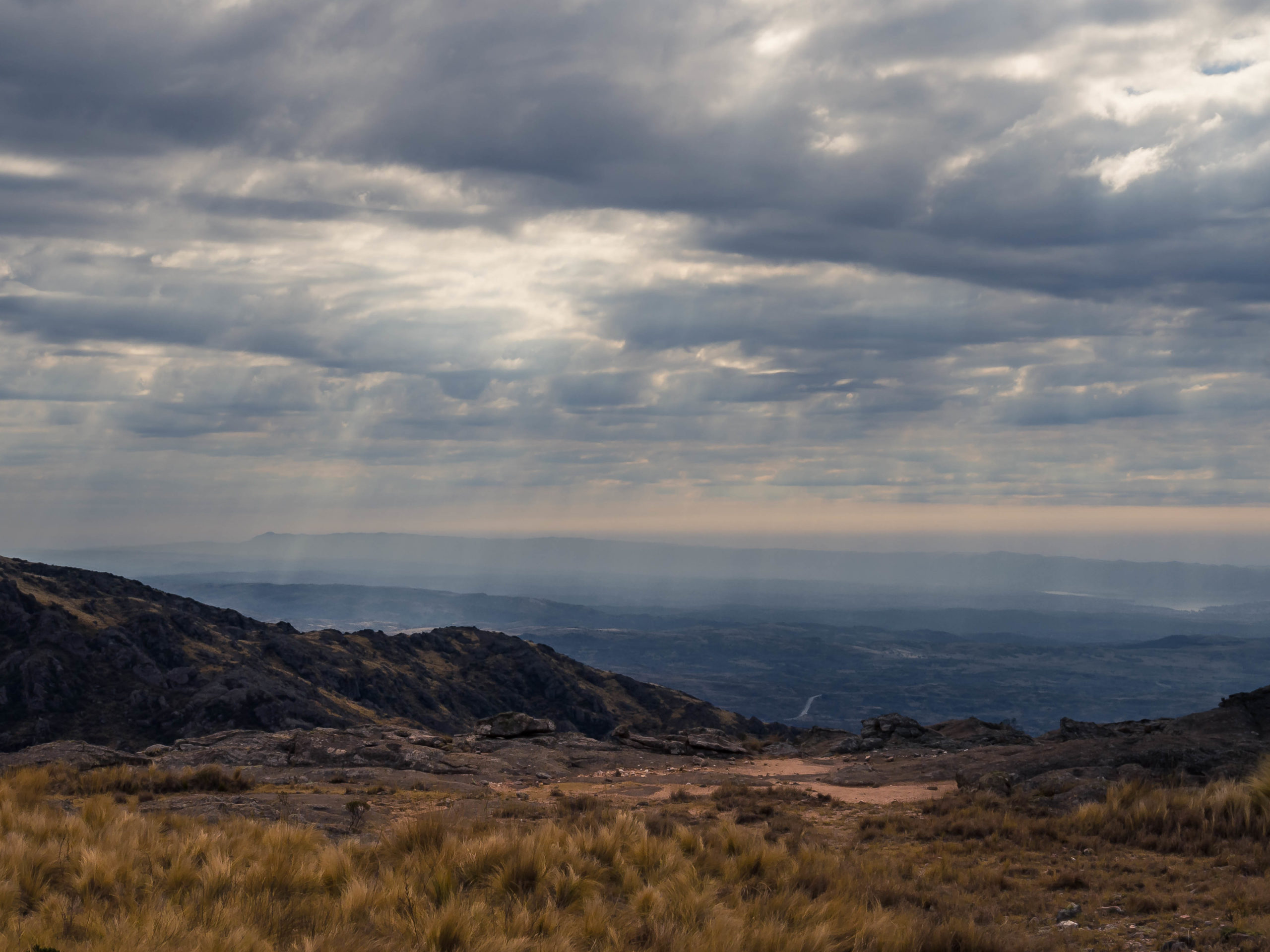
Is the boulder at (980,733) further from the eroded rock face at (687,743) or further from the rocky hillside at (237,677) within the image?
the rocky hillside at (237,677)

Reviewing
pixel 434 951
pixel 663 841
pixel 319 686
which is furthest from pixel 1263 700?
pixel 319 686

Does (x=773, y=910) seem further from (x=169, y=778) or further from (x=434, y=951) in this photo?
(x=169, y=778)

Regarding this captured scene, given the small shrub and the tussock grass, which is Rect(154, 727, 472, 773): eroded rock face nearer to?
the small shrub

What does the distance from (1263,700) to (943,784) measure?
13.7m

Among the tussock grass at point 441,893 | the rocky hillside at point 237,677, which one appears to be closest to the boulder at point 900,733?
the rocky hillside at point 237,677

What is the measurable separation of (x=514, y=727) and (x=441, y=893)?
30257 mm

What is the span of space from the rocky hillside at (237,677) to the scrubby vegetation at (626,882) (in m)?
30.6

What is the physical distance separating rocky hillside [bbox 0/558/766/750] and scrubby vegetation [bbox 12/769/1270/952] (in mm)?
30637

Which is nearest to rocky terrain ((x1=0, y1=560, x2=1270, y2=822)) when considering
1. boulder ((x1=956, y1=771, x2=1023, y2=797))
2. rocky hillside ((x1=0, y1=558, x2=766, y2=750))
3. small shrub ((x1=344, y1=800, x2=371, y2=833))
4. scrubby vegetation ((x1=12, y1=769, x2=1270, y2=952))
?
boulder ((x1=956, y1=771, x2=1023, y2=797))

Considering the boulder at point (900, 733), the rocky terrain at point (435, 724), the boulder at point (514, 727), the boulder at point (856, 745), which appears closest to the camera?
the rocky terrain at point (435, 724)

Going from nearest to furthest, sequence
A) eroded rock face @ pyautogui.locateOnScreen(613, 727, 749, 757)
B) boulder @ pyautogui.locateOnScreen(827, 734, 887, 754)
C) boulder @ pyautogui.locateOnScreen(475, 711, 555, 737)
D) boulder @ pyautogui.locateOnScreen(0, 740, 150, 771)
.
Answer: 1. boulder @ pyautogui.locateOnScreen(0, 740, 150, 771)
2. boulder @ pyautogui.locateOnScreen(827, 734, 887, 754)
3. eroded rock face @ pyautogui.locateOnScreen(613, 727, 749, 757)
4. boulder @ pyautogui.locateOnScreen(475, 711, 555, 737)

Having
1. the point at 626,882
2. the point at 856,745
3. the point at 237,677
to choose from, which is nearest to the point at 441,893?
the point at 626,882

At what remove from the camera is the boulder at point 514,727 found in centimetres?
3919

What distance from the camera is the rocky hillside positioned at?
8306 centimetres
